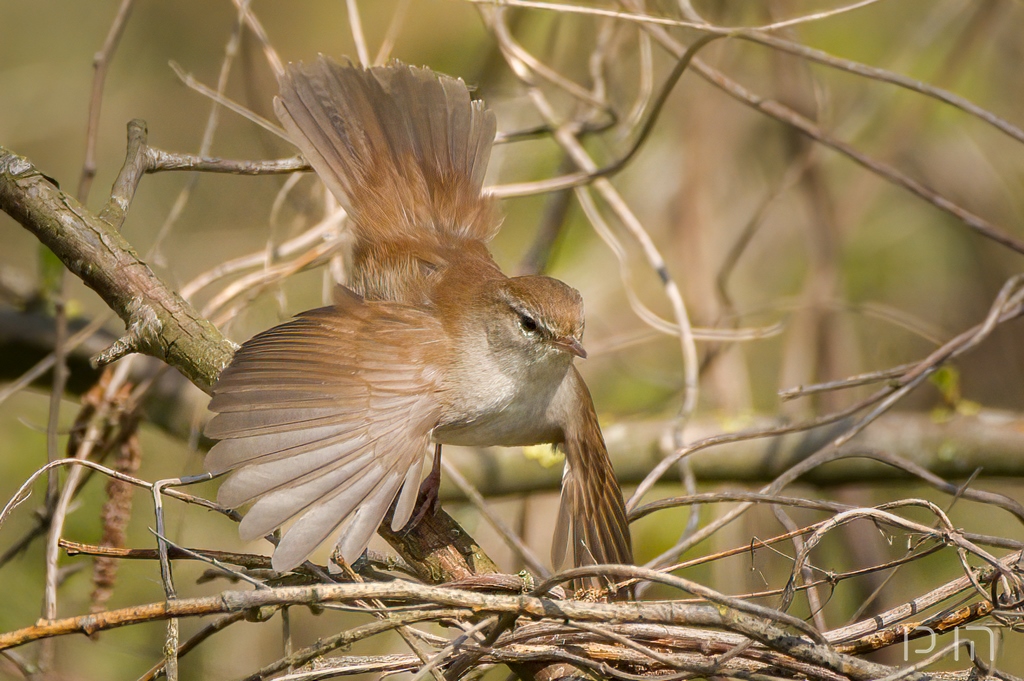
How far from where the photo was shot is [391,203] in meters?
2.81

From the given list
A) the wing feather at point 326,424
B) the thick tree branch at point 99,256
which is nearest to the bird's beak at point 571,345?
the wing feather at point 326,424

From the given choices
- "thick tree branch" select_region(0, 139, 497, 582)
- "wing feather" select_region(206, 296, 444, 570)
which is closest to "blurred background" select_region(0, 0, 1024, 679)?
"wing feather" select_region(206, 296, 444, 570)

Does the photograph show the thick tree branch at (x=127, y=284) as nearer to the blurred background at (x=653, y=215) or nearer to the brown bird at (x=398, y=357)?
the brown bird at (x=398, y=357)

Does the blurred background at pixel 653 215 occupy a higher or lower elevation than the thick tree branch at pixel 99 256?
higher

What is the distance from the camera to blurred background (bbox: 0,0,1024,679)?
11.4 feet

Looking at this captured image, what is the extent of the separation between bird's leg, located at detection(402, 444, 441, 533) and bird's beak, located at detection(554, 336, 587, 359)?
52cm

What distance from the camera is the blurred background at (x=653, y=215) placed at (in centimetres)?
346

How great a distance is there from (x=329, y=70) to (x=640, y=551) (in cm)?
224

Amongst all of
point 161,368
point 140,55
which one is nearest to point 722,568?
point 161,368

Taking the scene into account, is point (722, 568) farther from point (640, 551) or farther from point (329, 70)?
point (329, 70)

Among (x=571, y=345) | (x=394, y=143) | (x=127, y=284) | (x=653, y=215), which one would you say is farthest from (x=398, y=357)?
(x=653, y=215)

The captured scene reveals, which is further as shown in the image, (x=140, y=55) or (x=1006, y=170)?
(x=140, y=55)

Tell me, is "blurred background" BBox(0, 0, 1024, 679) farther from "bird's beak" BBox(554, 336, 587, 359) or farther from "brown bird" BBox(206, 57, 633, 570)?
"bird's beak" BBox(554, 336, 587, 359)

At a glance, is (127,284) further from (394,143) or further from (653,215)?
(653,215)
